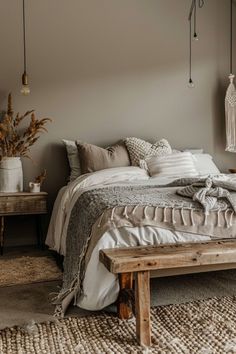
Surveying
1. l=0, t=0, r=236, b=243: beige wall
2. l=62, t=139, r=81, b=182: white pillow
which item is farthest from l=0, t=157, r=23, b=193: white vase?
l=62, t=139, r=81, b=182: white pillow

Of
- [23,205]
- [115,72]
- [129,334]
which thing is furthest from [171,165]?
[129,334]

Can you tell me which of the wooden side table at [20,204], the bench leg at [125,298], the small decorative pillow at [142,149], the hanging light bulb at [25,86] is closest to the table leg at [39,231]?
the wooden side table at [20,204]

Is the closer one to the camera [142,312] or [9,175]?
[142,312]

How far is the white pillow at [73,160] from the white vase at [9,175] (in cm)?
53

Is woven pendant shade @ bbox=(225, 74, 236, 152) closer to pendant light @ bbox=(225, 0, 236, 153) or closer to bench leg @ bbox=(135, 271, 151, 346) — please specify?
pendant light @ bbox=(225, 0, 236, 153)

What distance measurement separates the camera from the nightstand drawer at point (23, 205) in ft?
12.3

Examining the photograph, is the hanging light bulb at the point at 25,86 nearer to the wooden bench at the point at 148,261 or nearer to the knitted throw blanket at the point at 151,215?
the knitted throw blanket at the point at 151,215

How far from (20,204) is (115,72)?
1.80 m

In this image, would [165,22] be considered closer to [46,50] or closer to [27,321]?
[46,50]

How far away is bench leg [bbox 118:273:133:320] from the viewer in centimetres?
228

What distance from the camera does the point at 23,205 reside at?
3.80 metres

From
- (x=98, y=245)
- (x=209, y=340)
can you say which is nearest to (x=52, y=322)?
(x=98, y=245)

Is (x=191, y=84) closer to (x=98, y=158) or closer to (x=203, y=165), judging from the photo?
(x=203, y=165)

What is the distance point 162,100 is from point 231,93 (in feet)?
2.75
